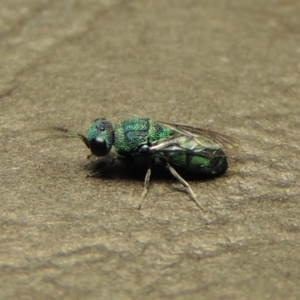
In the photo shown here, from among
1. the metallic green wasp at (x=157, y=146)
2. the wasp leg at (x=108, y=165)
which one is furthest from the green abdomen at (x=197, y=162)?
the wasp leg at (x=108, y=165)

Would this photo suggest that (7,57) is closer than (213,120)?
No

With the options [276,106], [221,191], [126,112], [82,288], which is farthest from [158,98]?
[82,288]

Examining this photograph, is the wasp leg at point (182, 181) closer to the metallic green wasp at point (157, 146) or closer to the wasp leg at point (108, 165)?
the metallic green wasp at point (157, 146)

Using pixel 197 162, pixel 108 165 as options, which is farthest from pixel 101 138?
pixel 197 162

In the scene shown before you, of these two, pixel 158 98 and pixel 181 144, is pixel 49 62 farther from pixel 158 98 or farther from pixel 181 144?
pixel 181 144

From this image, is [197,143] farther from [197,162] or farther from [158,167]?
[158,167]

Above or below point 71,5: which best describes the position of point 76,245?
below
